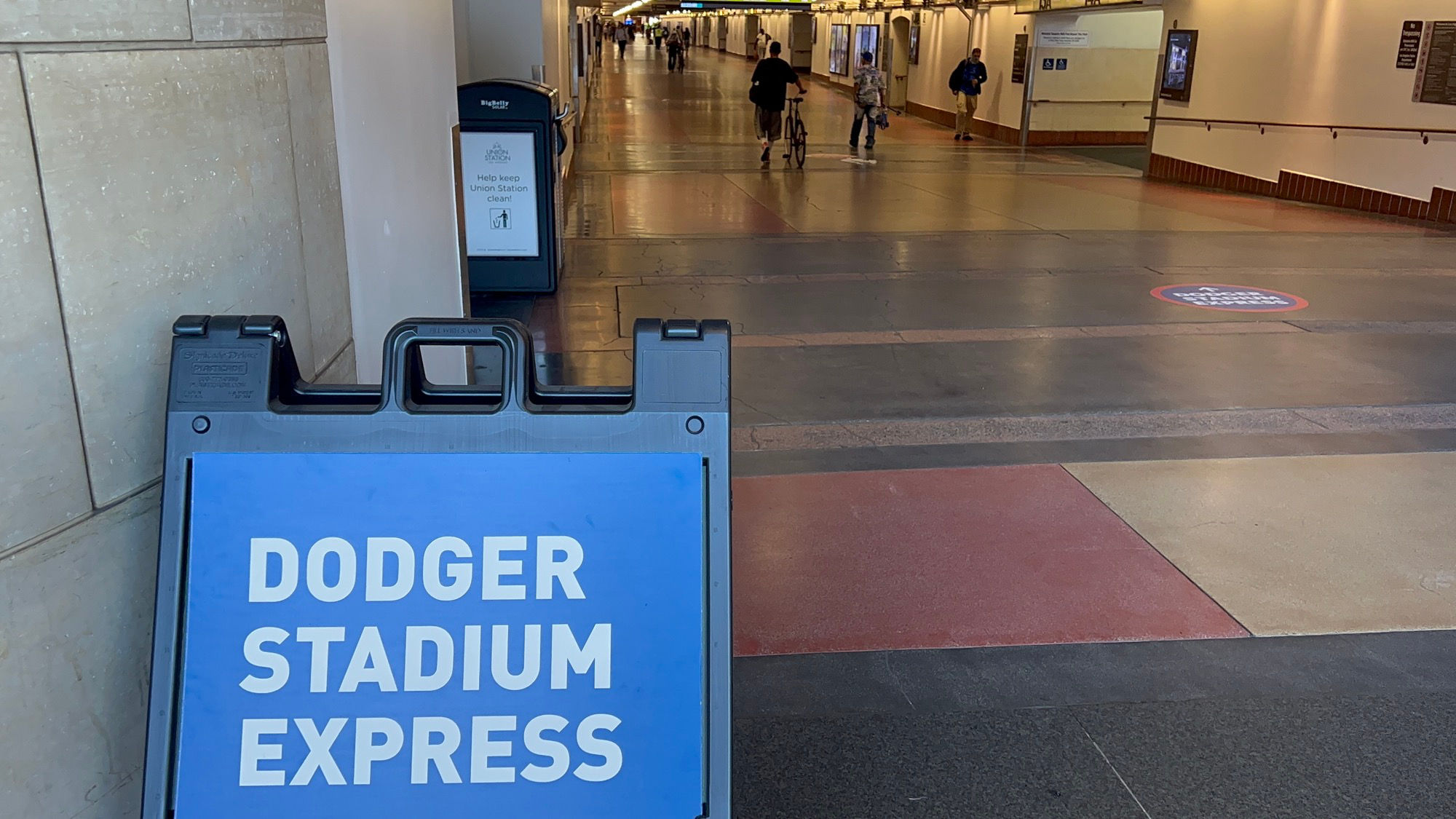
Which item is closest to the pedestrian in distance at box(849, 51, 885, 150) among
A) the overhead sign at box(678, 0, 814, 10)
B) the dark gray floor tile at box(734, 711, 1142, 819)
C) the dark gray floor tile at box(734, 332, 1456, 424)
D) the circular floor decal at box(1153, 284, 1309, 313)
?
the overhead sign at box(678, 0, 814, 10)

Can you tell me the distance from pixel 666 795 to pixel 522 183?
709 cm

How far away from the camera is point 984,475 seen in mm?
4734

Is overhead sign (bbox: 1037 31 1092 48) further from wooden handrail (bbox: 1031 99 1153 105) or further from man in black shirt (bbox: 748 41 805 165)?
man in black shirt (bbox: 748 41 805 165)

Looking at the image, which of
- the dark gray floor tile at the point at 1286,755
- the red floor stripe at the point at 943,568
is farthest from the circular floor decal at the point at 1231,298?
the dark gray floor tile at the point at 1286,755

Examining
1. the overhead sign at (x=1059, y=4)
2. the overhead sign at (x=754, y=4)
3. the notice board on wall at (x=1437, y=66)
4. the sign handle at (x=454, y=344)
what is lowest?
the sign handle at (x=454, y=344)

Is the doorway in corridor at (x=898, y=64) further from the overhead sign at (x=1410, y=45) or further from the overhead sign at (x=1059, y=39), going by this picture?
the overhead sign at (x=1410, y=45)

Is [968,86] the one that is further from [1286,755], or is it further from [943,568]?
[1286,755]

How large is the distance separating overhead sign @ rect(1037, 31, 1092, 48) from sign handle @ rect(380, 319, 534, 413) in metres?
21.0

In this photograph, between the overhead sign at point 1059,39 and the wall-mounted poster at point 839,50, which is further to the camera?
the wall-mounted poster at point 839,50

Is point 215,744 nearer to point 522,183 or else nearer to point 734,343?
point 734,343

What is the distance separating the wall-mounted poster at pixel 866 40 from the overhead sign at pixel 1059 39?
35.3 ft

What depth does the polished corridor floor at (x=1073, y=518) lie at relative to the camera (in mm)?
2814

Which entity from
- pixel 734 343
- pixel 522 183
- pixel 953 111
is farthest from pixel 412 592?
pixel 953 111

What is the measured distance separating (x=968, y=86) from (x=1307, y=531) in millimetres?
19093
